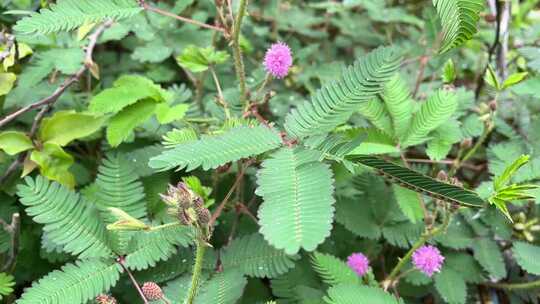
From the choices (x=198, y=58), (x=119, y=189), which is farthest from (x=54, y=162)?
(x=198, y=58)

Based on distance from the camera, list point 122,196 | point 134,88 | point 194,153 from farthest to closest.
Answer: point 134,88 → point 122,196 → point 194,153

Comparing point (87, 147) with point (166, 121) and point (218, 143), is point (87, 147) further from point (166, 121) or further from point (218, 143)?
point (218, 143)

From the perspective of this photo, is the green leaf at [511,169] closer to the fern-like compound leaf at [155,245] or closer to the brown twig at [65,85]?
the fern-like compound leaf at [155,245]

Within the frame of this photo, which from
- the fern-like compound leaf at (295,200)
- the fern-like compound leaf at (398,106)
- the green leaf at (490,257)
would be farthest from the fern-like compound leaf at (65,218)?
the green leaf at (490,257)

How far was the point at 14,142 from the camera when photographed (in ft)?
4.52

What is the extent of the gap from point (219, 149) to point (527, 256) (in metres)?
0.88

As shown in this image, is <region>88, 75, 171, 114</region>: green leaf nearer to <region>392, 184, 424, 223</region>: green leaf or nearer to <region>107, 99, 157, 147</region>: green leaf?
<region>107, 99, 157, 147</region>: green leaf

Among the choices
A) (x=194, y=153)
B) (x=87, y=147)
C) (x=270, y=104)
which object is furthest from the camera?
(x=270, y=104)

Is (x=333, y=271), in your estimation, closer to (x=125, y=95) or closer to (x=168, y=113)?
(x=168, y=113)

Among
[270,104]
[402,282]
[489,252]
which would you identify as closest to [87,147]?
[270,104]

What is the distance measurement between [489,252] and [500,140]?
1.45 feet

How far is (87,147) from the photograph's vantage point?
5.50 ft

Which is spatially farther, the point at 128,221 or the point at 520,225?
the point at 520,225

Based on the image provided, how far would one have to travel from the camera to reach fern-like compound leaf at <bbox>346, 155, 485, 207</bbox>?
0.99 metres
